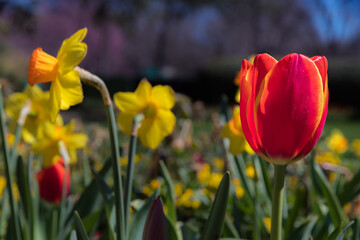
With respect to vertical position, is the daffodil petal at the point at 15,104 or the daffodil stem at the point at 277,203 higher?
the daffodil stem at the point at 277,203

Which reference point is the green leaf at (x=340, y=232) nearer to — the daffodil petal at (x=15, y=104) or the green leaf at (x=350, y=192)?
the green leaf at (x=350, y=192)

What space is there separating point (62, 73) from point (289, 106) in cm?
36

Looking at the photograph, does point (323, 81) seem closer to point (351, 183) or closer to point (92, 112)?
point (351, 183)

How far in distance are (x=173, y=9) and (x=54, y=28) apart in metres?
6.92

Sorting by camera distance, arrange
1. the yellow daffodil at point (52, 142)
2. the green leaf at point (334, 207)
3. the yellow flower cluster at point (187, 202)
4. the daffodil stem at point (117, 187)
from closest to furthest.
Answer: the daffodil stem at point (117, 187) < the green leaf at point (334, 207) < the yellow daffodil at point (52, 142) < the yellow flower cluster at point (187, 202)

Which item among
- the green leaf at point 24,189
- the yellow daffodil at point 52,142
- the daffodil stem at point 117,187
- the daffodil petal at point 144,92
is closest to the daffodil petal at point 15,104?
the yellow daffodil at point 52,142

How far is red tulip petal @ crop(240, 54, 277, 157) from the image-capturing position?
0.55 meters

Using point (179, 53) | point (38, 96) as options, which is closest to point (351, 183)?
point (38, 96)

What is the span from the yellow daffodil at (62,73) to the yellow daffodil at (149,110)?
22 cm

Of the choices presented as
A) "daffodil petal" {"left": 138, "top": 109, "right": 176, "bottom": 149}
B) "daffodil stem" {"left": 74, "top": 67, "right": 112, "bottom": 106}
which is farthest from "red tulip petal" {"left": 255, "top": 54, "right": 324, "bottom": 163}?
"daffodil petal" {"left": 138, "top": 109, "right": 176, "bottom": 149}

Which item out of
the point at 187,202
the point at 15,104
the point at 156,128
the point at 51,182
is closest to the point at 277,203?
the point at 156,128

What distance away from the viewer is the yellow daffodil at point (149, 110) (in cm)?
90

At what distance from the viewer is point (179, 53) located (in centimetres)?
3086

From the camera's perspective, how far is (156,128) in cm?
92
